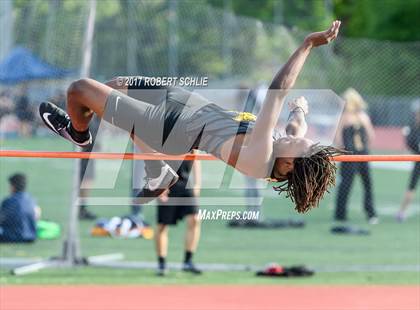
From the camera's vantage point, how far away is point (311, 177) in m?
5.89

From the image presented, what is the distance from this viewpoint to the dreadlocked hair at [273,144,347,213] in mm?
5887

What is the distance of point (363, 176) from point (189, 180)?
159 inches

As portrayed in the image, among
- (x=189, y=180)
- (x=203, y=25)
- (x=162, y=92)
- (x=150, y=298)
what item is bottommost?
(x=150, y=298)

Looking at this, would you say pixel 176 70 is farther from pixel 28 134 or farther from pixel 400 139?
pixel 400 139

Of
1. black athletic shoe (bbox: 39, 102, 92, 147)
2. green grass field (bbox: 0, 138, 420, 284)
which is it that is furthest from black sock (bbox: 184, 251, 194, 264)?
black athletic shoe (bbox: 39, 102, 92, 147)

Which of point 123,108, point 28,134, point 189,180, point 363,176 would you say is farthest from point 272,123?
point 28,134

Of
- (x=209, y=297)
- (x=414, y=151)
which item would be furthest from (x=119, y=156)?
(x=414, y=151)

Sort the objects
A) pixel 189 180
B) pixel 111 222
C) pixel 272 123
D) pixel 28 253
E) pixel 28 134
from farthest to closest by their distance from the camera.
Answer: pixel 28 134 → pixel 111 222 → pixel 28 253 → pixel 189 180 → pixel 272 123

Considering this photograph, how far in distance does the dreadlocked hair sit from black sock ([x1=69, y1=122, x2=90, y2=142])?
4.63 feet

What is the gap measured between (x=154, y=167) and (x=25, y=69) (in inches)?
324

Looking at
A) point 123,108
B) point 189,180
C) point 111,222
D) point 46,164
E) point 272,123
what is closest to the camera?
point 272,123

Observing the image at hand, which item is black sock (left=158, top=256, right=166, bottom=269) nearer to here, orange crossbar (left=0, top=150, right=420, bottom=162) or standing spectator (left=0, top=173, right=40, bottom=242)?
standing spectator (left=0, top=173, right=40, bottom=242)

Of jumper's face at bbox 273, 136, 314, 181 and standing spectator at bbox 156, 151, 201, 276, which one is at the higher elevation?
jumper's face at bbox 273, 136, 314, 181

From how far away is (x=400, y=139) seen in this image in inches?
1112
